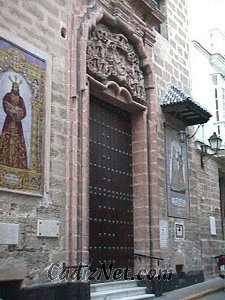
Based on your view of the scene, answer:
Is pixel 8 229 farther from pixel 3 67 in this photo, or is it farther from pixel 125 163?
pixel 125 163

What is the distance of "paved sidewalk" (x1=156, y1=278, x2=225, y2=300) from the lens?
7.99 m

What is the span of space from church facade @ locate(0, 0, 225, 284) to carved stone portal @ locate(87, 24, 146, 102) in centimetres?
2

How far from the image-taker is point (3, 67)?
573 cm

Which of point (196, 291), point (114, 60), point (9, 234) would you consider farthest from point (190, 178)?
point (9, 234)

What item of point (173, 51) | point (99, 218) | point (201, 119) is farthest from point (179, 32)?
point (99, 218)

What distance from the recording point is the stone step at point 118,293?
6.64 meters

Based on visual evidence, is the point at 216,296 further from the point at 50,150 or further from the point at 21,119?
the point at 21,119

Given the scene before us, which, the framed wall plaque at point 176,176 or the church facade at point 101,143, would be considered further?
the framed wall plaque at point 176,176

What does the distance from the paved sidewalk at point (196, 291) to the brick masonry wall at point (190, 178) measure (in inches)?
16.7

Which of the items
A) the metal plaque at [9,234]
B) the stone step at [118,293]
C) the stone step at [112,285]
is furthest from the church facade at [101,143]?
the stone step at [118,293]

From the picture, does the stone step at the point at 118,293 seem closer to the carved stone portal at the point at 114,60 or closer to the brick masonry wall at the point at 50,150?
the brick masonry wall at the point at 50,150

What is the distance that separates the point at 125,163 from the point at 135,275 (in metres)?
2.05

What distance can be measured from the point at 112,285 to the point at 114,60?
3.86 metres

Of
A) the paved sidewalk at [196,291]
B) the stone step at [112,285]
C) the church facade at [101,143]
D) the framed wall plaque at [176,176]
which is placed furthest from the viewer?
the framed wall plaque at [176,176]
